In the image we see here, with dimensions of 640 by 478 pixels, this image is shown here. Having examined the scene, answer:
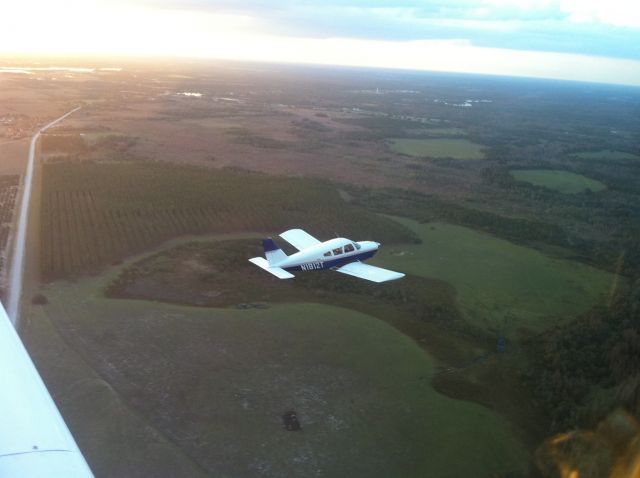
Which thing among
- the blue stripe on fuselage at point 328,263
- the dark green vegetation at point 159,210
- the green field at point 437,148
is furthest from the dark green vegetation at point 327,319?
the green field at point 437,148

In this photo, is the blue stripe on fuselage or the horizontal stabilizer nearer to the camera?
the horizontal stabilizer

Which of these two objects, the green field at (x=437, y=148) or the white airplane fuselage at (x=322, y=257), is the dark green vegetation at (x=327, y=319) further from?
the green field at (x=437, y=148)

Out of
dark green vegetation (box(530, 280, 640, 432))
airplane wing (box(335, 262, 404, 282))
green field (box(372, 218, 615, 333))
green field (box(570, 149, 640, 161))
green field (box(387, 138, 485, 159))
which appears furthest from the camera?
green field (box(570, 149, 640, 161))

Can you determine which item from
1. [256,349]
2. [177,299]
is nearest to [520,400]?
[256,349]

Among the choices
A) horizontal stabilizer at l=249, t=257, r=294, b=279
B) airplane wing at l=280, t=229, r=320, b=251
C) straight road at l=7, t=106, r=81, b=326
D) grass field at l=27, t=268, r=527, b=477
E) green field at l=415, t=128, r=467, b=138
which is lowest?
grass field at l=27, t=268, r=527, b=477

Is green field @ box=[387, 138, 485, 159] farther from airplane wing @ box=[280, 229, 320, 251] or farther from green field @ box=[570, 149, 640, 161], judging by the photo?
airplane wing @ box=[280, 229, 320, 251]

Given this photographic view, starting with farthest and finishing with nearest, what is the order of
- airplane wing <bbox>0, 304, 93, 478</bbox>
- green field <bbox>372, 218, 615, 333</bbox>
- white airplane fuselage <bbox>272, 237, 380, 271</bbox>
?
1. green field <bbox>372, 218, 615, 333</bbox>
2. white airplane fuselage <bbox>272, 237, 380, 271</bbox>
3. airplane wing <bbox>0, 304, 93, 478</bbox>

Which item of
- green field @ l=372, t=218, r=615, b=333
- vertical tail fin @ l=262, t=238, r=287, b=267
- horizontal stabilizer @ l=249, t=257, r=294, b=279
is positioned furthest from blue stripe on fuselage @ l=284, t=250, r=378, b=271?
green field @ l=372, t=218, r=615, b=333

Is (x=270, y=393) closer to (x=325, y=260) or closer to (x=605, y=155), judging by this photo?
(x=325, y=260)
